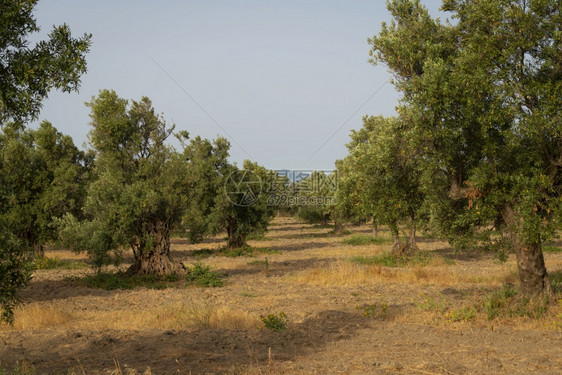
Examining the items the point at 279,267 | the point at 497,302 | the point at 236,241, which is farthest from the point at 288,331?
the point at 236,241

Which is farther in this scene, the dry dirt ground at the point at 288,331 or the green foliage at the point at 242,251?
the green foliage at the point at 242,251

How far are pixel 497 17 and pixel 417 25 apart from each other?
297 centimetres

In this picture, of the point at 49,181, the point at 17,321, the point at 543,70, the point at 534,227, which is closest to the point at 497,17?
the point at 543,70

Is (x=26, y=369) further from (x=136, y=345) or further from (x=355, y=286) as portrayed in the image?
(x=355, y=286)

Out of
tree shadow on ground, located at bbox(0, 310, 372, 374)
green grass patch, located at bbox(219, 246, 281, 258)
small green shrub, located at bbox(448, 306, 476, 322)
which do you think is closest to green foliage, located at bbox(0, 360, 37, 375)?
tree shadow on ground, located at bbox(0, 310, 372, 374)

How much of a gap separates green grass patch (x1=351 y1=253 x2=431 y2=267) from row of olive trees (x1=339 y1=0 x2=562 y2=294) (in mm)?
13121

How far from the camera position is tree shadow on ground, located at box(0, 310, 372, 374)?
33.4 ft

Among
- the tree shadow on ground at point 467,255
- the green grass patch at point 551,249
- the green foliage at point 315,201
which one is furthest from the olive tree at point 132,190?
the green foliage at point 315,201

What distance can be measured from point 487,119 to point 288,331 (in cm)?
852

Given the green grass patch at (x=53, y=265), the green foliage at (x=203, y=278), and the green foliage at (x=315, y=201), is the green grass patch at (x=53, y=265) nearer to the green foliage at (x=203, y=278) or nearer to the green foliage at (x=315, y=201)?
the green foliage at (x=203, y=278)

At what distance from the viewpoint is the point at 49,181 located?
34.0 meters

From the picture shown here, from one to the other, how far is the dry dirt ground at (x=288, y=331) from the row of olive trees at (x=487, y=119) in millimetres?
2981

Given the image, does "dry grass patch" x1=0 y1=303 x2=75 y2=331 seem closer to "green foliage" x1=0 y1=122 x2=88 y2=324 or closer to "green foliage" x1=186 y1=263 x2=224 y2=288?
"green foliage" x1=186 y1=263 x2=224 y2=288

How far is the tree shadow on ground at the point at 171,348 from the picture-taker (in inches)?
400
